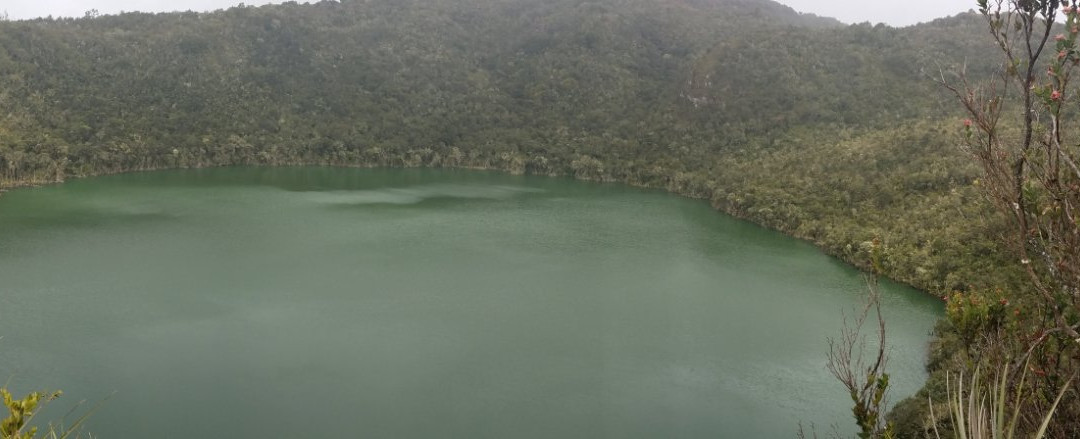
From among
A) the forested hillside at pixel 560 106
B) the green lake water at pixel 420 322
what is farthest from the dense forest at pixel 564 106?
the green lake water at pixel 420 322

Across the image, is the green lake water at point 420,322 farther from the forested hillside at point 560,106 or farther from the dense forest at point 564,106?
the dense forest at point 564,106

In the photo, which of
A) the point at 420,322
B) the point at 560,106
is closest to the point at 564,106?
the point at 560,106

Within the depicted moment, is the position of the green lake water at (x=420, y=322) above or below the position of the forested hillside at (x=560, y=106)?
below

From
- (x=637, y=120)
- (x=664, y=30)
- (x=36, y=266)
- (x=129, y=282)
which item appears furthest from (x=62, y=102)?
(x=664, y=30)

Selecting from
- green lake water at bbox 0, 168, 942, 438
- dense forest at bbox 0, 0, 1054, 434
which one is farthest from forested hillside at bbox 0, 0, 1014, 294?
green lake water at bbox 0, 168, 942, 438

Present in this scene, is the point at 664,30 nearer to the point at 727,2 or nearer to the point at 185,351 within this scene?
the point at 727,2
